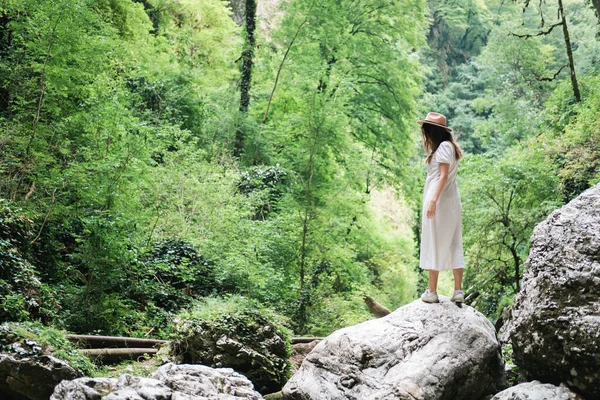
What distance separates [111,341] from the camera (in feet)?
26.0

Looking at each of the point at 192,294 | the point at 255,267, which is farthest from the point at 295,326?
the point at 192,294

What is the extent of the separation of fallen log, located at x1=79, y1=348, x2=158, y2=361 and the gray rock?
4.58 metres

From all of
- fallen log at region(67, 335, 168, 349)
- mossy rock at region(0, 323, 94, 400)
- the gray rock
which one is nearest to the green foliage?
the gray rock

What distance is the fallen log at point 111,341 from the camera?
24.3 ft

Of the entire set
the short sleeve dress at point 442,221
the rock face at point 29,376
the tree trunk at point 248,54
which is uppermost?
the tree trunk at point 248,54

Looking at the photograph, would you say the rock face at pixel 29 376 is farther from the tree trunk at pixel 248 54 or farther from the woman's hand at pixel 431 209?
the tree trunk at pixel 248 54

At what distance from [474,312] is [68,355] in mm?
4667

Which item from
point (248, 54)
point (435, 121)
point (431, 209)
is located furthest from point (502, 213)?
point (248, 54)

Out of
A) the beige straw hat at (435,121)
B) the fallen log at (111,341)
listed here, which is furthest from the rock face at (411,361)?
the fallen log at (111,341)

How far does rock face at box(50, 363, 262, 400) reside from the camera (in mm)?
4559

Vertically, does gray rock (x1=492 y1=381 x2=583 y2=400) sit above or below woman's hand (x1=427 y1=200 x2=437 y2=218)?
below

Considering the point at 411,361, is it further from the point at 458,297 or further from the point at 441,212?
the point at 441,212

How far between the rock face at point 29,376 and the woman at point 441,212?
415 cm

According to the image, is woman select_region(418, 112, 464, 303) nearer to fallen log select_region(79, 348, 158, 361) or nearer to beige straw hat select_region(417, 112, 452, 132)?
beige straw hat select_region(417, 112, 452, 132)
